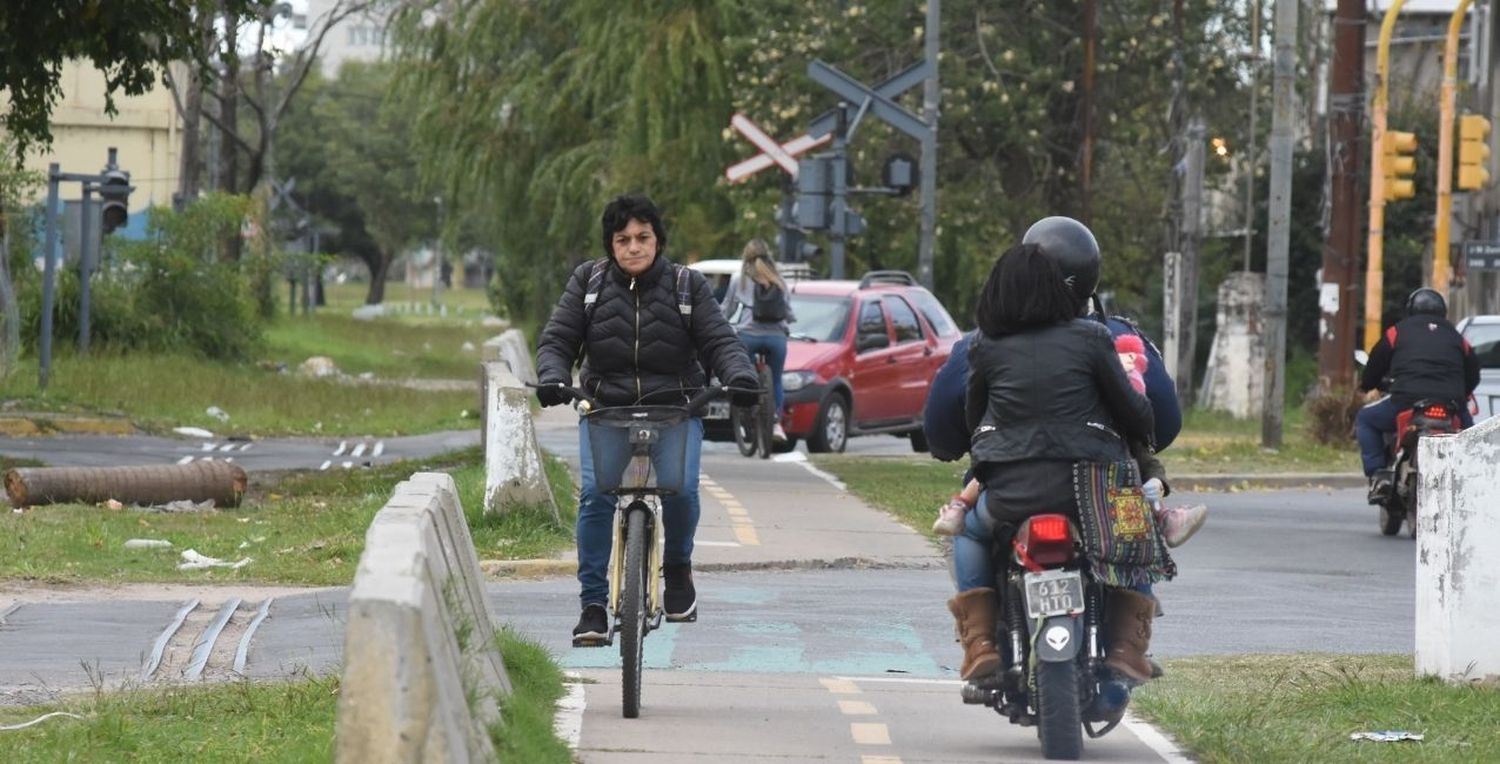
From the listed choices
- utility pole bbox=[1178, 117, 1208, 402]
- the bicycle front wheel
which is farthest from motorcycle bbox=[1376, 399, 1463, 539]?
utility pole bbox=[1178, 117, 1208, 402]

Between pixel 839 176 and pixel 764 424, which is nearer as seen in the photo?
pixel 764 424

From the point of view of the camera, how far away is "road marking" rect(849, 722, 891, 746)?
26.2 ft

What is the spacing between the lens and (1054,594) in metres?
7.50

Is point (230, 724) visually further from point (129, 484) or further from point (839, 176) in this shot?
point (839, 176)

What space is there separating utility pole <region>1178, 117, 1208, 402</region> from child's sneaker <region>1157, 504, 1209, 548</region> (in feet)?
92.6

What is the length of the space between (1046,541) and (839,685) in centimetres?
212

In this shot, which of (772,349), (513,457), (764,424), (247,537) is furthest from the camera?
(764,424)

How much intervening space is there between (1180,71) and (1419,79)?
24752 mm

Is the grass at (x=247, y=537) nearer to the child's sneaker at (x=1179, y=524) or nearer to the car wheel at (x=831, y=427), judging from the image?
the child's sneaker at (x=1179, y=524)

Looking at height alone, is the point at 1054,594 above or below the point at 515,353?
below

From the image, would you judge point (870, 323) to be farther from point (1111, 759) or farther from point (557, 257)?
point (557, 257)

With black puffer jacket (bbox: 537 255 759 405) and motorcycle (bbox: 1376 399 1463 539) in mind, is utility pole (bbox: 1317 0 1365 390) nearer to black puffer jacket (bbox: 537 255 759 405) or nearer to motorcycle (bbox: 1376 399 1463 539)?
motorcycle (bbox: 1376 399 1463 539)

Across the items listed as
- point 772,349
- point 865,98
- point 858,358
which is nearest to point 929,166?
point 865,98

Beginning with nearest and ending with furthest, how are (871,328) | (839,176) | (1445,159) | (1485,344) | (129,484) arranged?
(129,484) < (1485,344) < (871,328) < (839,176) < (1445,159)
